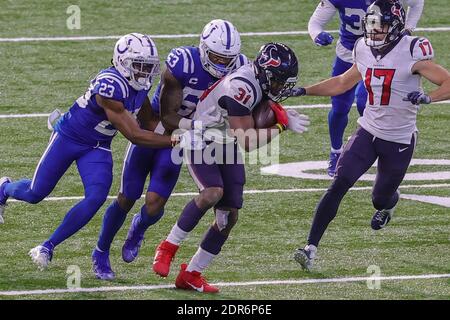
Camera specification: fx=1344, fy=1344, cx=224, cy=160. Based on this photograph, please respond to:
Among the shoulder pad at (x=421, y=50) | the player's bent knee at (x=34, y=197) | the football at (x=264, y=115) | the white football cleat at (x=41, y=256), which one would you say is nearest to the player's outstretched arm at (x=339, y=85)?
the shoulder pad at (x=421, y=50)

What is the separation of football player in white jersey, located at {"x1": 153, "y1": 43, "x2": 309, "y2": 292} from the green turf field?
0.83 feet

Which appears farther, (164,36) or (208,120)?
(164,36)

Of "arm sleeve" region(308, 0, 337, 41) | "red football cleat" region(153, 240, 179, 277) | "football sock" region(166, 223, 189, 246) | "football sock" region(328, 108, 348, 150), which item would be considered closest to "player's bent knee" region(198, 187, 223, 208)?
"football sock" region(166, 223, 189, 246)

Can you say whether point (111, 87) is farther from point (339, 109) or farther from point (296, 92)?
point (339, 109)

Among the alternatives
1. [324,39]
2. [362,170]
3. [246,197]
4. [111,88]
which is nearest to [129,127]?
[111,88]

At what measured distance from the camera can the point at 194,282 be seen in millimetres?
8648

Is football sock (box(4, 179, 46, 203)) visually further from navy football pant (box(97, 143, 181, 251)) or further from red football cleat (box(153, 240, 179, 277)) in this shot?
red football cleat (box(153, 240, 179, 277))

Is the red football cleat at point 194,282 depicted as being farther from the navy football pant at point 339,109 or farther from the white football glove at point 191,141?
the navy football pant at point 339,109

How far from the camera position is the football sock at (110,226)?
9000mm

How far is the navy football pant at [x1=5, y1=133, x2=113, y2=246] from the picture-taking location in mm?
8727

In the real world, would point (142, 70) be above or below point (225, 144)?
above

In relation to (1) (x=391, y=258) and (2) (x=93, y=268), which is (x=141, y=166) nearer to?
(2) (x=93, y=268)

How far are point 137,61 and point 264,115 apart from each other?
2.98 ft
